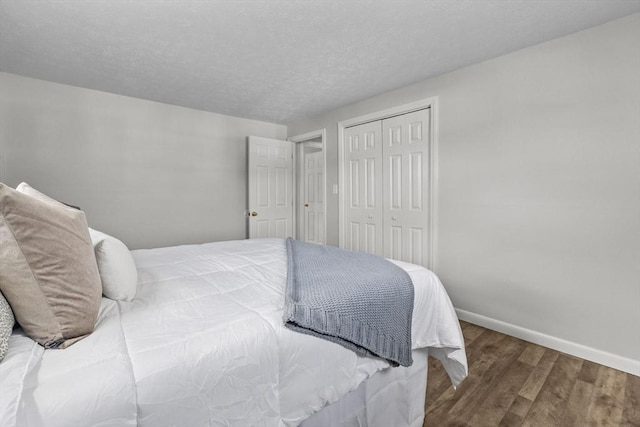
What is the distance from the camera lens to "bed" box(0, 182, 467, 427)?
25.9 inches

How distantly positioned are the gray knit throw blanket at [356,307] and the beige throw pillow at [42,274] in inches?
24.1

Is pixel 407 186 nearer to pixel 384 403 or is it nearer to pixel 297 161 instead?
pixel 297 161

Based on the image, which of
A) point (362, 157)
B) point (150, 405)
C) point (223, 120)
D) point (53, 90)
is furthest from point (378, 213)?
point (53, 90)

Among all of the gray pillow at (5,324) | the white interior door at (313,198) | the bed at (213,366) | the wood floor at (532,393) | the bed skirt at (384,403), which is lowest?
the wood floor at (532,393)

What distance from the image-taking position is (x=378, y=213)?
11.6ft

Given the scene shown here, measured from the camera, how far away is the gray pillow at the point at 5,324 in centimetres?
67

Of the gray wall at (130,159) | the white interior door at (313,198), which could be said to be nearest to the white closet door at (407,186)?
the white interior door at (313,198)

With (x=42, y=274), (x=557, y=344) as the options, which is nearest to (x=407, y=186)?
(x=557, y=344)

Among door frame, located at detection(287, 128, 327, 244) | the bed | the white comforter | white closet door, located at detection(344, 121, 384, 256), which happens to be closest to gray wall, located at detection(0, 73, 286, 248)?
door frame, located at detection(287, 128, 327, 244)

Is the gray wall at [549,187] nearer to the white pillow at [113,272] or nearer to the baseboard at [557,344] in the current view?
the baseboard at [557,344]

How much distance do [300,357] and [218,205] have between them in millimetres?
3580

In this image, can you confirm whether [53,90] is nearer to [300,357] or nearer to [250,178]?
[250,178]

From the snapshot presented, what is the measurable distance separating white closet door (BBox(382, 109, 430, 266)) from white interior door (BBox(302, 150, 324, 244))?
1.54m

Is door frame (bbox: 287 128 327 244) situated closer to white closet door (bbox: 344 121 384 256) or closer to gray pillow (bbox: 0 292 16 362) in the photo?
white closet door (bbox: 344 121 384 256)
